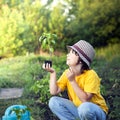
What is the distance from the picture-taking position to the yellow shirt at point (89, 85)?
295cm

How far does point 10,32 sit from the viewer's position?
4.81 meters

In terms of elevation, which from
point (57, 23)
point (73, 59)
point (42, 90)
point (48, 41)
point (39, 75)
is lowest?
A: point (42, 90)

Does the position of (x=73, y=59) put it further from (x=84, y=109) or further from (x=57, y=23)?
(x=57, y=23)

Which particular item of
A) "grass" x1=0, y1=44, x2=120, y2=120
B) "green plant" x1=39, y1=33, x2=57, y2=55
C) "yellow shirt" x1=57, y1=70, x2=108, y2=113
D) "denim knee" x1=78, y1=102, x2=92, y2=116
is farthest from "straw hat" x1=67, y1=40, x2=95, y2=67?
"grass" x1=0, y1=44, x2=120, y2=120

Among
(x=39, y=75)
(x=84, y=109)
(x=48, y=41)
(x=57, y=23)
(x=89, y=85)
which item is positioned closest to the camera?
(x=84, y=109)

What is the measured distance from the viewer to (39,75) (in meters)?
4.75

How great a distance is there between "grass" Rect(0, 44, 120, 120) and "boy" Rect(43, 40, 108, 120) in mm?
1023

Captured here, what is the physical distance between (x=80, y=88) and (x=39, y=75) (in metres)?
1.89

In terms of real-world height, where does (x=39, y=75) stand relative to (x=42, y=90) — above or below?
above

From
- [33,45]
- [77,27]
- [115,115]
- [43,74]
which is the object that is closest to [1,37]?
[33,45]

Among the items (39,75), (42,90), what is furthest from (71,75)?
(39,75)

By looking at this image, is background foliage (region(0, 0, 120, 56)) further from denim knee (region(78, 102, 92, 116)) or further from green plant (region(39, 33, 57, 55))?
denim knee (region(78, 102, 92, 116))

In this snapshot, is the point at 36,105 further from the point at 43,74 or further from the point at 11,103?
the point at 43,74

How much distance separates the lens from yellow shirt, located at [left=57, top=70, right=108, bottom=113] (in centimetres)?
295
